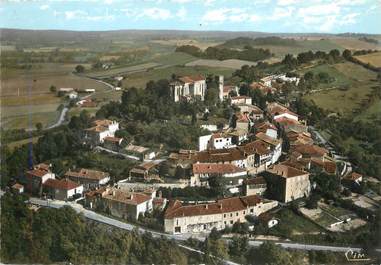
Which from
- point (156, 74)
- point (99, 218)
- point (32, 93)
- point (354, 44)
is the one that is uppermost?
point (354, 44)

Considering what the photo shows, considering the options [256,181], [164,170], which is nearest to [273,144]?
[256,181]

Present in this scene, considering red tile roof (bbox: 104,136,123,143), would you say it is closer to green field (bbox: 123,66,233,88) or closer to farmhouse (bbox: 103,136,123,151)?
farmhouse (bbox: 103,136,123,151)

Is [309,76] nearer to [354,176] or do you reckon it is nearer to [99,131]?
[354,176]

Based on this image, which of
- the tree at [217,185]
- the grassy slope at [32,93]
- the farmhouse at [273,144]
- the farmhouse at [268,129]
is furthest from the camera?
the farmhouse at [268,129]

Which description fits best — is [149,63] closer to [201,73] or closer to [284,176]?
[201,73]

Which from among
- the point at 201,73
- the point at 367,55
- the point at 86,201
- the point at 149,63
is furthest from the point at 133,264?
the point at 367,55

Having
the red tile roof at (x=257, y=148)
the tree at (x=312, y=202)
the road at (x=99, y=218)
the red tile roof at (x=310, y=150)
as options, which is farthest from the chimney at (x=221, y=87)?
the road at (x=99, y=218)

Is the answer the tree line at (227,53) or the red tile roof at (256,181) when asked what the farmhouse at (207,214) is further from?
the tree line at (227,53)
